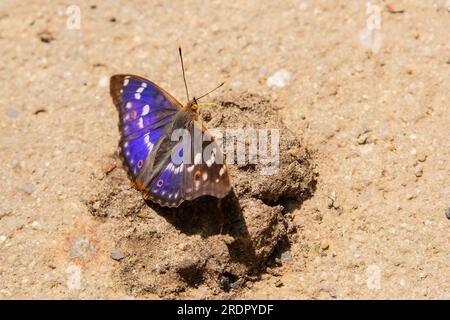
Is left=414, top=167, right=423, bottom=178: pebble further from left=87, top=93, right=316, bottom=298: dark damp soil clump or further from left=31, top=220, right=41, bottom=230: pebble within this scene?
left=31, top=220, right=41, bottom=230: pebble

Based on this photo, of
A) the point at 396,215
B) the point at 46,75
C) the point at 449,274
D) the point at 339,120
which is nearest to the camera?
the point at 449,274

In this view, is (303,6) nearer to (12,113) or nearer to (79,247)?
(12,113)

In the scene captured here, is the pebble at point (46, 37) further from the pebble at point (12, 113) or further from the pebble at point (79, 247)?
the pebble at point (79, 247)

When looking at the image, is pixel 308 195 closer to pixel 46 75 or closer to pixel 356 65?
pixel 356 65

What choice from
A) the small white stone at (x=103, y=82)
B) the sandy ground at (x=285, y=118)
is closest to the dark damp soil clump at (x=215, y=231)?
the sandy ground at (x=285, y=118)

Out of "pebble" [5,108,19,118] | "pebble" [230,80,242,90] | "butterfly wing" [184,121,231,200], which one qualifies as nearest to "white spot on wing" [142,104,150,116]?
"butterfly wing" [184,121,231,200]

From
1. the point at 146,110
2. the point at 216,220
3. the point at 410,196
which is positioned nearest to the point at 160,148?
the point at 146,110
